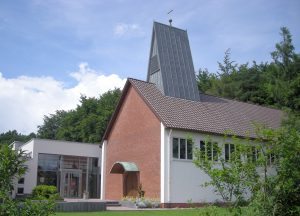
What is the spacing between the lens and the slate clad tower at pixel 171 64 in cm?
3144

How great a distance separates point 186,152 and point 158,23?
1145 cm

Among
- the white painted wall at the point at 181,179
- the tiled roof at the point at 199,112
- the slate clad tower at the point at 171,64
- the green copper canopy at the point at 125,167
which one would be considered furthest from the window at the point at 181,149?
the slate clad tower at the point at 171,64

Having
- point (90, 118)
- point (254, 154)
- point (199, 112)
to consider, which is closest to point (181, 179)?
point (199, 112)

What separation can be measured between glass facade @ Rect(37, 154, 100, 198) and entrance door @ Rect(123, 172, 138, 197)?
301 inches

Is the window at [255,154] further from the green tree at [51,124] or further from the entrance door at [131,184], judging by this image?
the green tree at [51,124]

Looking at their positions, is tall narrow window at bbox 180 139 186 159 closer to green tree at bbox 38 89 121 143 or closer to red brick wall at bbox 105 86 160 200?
red brick wall at bbox 105 86 160 200

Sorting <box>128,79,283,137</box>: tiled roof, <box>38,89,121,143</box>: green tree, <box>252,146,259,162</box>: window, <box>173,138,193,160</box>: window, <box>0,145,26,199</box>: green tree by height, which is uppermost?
<box>38,89,121,143</box>: green tree

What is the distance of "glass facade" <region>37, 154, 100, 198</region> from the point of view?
126 ft

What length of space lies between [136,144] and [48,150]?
11108mm

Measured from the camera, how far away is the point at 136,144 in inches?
1217

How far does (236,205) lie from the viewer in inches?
315

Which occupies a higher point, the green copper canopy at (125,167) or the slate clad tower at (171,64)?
the slate clad tower at (171,64)

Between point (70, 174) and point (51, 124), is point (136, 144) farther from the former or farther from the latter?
point (51, 124)

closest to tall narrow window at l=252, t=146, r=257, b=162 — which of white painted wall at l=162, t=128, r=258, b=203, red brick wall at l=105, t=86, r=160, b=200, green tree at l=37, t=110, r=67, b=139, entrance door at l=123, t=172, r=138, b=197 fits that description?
white painted wall at l=162, t=128, r=258, b=203
